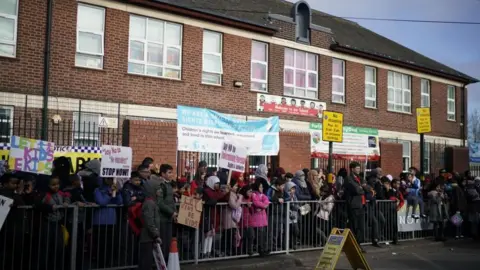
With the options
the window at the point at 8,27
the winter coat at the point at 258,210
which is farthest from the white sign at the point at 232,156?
the window at the point at 8,27

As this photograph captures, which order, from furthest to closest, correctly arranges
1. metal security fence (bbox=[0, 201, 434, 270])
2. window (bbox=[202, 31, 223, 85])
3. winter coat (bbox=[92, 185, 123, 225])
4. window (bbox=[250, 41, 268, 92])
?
window (bbox=[250, 41, 268, 92])
window (bbox=[202, 31, 223, 85])
winter coat (bbox=[92, 185, 123, 225])
metal security fence (bbox=[0, 201, 434, 270])

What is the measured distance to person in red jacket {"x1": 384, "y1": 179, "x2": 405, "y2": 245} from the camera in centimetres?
1399

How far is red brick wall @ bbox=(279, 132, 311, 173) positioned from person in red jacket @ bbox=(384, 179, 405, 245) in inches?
234

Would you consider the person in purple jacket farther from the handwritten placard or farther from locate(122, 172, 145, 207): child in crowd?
the handwritten placard

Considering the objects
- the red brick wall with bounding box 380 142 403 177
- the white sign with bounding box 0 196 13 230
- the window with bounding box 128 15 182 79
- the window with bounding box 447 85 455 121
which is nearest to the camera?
the white sign with bounding box 0 196 13 230

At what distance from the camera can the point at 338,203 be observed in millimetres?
12867

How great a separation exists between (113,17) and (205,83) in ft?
12.5

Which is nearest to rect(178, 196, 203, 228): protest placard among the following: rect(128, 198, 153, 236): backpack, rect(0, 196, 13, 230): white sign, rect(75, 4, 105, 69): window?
rect(128, 198, 153, 236): backpack

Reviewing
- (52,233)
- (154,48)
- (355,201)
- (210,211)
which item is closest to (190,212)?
(210,211)

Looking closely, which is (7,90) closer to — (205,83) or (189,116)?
(189,116)

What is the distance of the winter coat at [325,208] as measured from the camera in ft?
40.5

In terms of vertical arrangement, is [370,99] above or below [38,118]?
above

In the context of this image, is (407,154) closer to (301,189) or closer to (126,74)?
(301,189)

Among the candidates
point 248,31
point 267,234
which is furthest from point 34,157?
point 248,31
